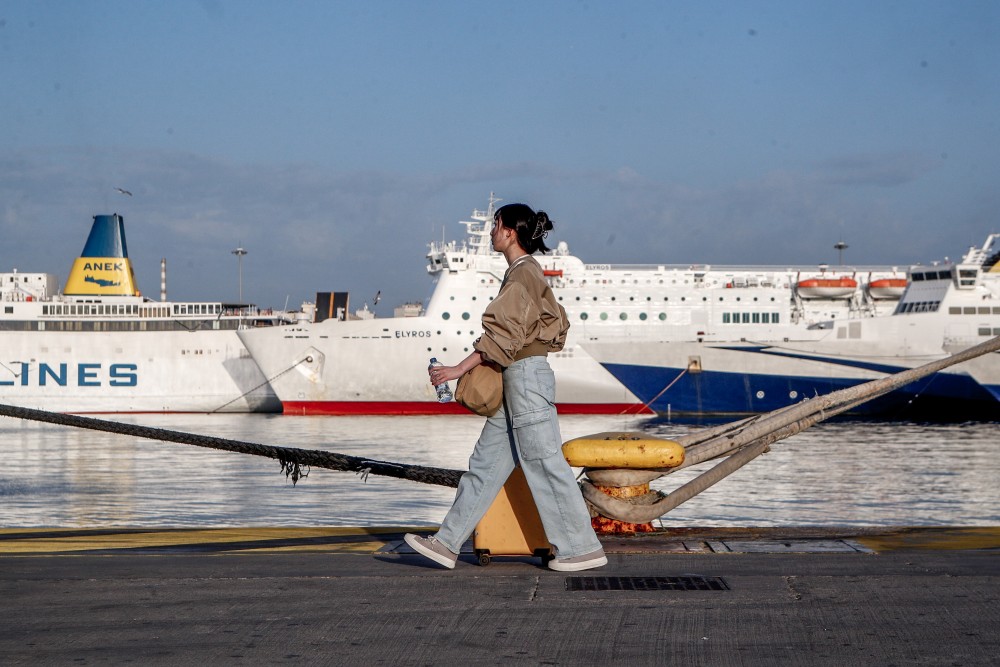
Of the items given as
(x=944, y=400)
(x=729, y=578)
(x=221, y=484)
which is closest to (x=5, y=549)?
(x=729, y=578)

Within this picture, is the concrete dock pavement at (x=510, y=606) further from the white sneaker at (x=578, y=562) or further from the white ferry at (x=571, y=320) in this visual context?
the white ferry at (x=571, y=320)

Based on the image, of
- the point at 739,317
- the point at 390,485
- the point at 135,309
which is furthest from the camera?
the point at 135,309

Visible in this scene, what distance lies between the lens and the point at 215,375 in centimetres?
4125

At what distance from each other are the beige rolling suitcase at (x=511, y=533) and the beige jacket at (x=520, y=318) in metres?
0.64

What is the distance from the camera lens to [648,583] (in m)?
3.58

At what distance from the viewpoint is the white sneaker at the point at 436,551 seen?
12.6 ft

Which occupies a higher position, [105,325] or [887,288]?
[887,288]

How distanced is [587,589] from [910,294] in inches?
1294

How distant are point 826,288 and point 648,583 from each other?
36.0 metres

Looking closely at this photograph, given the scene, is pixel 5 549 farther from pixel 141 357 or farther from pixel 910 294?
pixel 141 357

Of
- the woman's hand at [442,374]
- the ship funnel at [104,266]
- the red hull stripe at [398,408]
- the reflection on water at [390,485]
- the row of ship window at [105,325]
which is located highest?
the ship funnel at [104,266]

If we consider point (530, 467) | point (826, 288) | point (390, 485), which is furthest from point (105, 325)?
point (530, 467)

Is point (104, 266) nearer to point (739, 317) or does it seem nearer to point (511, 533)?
point (739, 317)

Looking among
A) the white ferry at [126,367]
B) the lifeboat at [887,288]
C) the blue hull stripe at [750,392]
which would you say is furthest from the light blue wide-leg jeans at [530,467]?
the lifeboat at [887,288]
